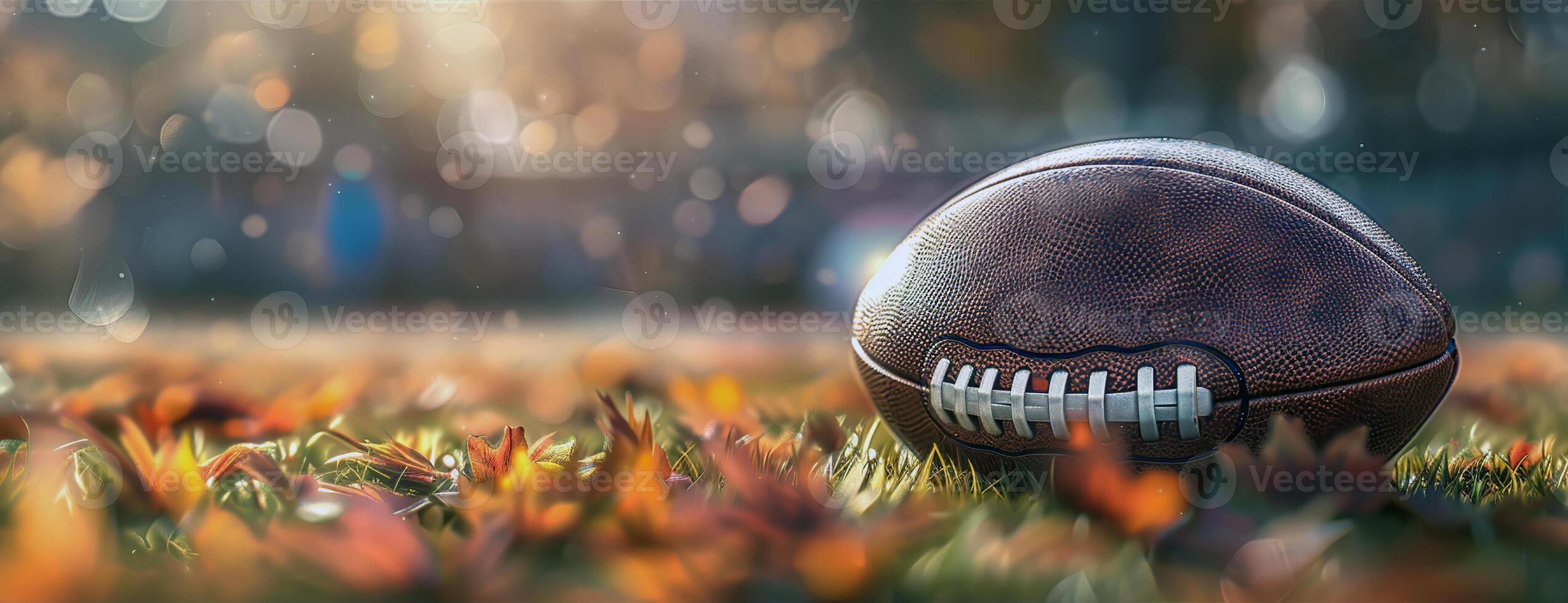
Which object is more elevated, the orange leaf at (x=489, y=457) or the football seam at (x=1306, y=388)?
the football seam at (x=1306, y=388)

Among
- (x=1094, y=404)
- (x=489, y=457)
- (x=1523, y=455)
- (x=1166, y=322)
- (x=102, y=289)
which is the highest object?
(x=1166, y=322)

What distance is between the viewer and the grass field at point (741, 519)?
136 cm

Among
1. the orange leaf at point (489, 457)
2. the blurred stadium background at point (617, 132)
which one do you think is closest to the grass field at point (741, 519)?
the orange leaf at point (489, 457)

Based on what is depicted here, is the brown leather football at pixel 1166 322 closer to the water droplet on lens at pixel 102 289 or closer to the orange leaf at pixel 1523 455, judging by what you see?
the orange leaf at pixel 1523 455

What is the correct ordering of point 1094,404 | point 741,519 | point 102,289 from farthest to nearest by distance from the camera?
point 102,289, point 1094,404, point 741,519

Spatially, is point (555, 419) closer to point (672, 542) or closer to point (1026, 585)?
point (672, 542)

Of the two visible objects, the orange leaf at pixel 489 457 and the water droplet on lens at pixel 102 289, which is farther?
the water droplet on lens at pixel 102 289

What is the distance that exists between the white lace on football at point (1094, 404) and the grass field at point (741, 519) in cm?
8

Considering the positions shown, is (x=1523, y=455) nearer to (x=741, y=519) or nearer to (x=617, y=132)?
(x=741, y=519)

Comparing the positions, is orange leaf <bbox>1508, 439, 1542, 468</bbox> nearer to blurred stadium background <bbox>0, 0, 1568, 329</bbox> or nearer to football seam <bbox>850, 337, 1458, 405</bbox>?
football seam <bbox>850, 337, 1458, 405</bbox>

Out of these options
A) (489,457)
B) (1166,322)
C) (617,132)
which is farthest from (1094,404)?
(617,132)

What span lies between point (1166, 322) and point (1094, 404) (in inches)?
7.2

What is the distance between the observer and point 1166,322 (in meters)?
1.68

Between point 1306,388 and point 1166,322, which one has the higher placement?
point 1166,322
